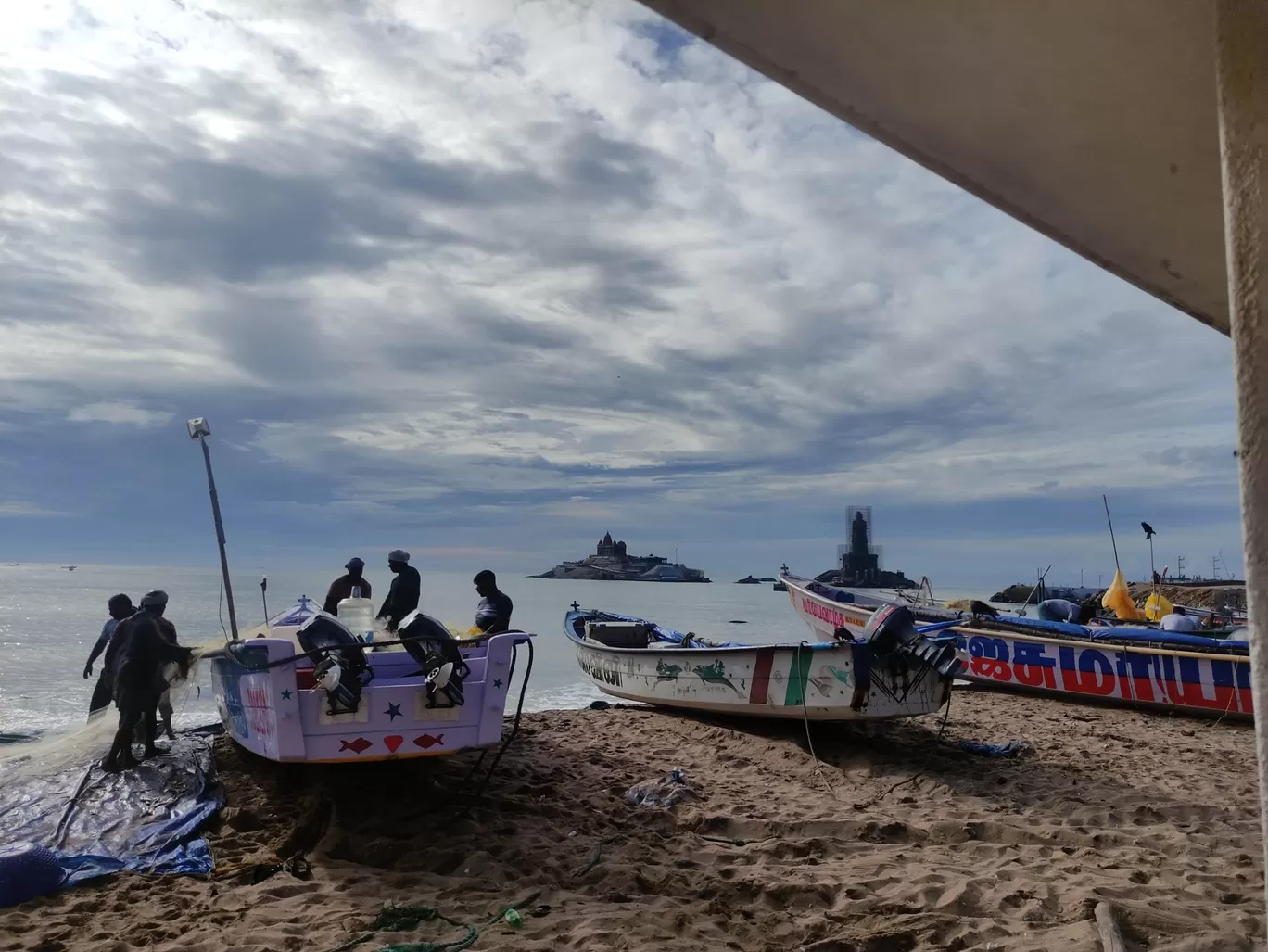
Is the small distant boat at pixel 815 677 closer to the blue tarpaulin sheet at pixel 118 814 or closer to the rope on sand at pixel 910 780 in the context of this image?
the rope on sand at pixel 910 780

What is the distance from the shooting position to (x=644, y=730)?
1041cm

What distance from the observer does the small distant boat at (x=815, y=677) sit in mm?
8891

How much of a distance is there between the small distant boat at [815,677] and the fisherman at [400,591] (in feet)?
11.4

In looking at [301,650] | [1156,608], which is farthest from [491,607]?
[1156,608]

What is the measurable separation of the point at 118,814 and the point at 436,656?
2.62 metres

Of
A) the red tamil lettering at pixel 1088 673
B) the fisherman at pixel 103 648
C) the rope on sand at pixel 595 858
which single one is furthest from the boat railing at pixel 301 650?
the red tamil lettering at pixel 1088 673

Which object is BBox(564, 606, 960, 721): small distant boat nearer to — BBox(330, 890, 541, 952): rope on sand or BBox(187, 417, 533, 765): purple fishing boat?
BBox(187, 417, 533, 765): purple fishing boat

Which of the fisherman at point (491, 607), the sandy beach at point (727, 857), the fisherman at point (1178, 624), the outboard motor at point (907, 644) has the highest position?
the fisherman at point (491, 607)

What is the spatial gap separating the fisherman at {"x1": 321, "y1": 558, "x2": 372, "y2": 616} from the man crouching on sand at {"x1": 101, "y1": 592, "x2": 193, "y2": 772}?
5.72 ft

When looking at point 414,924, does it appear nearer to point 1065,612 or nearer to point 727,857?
point 727,857

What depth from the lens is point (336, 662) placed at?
20.2 ft

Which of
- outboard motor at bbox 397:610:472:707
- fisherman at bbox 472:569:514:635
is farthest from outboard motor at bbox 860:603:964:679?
outboard motor at bbox 397:610:472:707

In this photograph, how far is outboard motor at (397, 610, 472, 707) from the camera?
6262 mm

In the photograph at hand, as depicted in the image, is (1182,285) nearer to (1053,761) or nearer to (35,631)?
(1053,761)
